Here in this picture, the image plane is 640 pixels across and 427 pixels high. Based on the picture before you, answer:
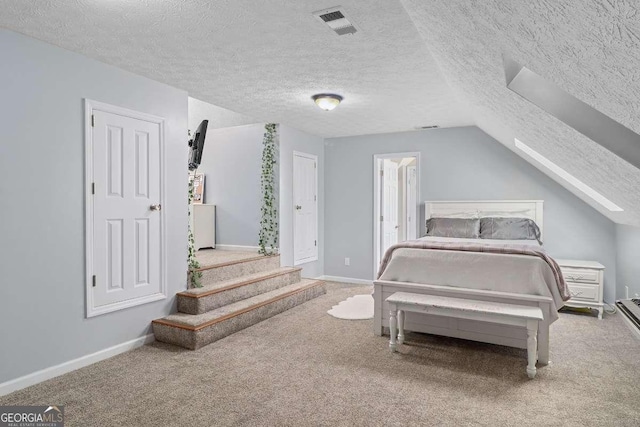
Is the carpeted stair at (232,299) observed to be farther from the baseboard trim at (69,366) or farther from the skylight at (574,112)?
the skylight at (574,112)

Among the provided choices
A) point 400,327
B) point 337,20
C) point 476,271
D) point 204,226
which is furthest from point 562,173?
point 204,226

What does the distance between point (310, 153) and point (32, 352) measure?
4284 millimetres

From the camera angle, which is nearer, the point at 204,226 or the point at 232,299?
the point at 232,299

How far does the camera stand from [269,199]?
532cm

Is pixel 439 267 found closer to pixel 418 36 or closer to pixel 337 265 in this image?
pixel 418 36

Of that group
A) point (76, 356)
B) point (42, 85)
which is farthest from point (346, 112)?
point (76, 356)

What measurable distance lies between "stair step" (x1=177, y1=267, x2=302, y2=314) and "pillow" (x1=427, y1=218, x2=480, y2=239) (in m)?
1.92

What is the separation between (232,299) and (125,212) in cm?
141

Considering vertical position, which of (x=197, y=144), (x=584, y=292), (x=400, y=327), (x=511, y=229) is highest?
(x=197, y=144)

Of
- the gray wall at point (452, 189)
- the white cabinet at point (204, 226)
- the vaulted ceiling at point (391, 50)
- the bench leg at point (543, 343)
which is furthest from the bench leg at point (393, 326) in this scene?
the white cabinet at point (204, 226)

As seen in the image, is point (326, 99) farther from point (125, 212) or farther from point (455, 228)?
point (455, 228)

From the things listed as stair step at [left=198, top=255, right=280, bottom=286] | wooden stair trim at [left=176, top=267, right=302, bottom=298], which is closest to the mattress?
wooden stair trim at [left=176, top=267, right=302, bottom=298]

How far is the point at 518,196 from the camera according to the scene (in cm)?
504

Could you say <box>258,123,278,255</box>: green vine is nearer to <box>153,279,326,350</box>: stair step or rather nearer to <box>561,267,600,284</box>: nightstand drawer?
<box>153,279,326,350</box>: stair step
